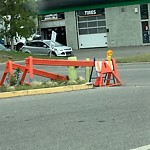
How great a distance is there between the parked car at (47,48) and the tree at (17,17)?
7.09ft

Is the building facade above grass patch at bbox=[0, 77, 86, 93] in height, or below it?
above

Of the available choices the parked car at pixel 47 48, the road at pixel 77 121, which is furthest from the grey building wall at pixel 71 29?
the road at pixel 77 121

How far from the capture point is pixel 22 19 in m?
34.2

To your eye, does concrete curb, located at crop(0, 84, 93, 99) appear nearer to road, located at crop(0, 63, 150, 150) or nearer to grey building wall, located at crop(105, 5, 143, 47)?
road, located at crop(0, 63, 150, 150)

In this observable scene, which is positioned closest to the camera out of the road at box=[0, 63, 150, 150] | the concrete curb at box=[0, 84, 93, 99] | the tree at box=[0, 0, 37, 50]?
the road at box=[0, 63, 150, 150]

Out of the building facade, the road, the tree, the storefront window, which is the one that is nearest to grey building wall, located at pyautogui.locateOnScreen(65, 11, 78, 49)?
the building facade

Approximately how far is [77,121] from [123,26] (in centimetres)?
3606

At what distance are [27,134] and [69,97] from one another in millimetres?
4310

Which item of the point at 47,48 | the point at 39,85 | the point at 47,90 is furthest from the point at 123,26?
the point at 47,90

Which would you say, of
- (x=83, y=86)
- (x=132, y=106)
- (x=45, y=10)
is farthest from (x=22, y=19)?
(x=132, y=106)

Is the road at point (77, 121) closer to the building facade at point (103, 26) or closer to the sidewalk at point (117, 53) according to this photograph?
the sidewalk at point (117, 53)

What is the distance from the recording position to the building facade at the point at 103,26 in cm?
4319

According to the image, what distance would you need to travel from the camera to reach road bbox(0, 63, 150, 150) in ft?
22.2

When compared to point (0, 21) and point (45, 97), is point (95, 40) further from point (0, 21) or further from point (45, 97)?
point (45, 97)
